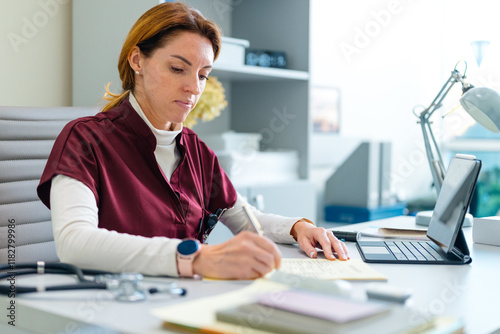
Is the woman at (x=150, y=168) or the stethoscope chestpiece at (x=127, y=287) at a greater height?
the woman at (x=150, y=168)

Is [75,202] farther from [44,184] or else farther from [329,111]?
[329,111]

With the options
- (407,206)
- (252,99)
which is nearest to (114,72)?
(252,99)

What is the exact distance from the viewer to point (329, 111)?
12.3 ft

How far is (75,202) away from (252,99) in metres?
1.80

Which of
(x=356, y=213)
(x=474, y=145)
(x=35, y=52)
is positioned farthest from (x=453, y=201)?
(x=474, y=145)

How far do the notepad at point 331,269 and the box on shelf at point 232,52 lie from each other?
→ 3.95ft

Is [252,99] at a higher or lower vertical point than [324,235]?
higher

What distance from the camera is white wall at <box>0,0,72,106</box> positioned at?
1988mm

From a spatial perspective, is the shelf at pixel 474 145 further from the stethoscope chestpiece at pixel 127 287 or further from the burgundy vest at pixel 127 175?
the stethoscope chestpiece at pixel 127 287

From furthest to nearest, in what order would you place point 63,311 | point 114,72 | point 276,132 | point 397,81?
1. point 397,81
2. point 276,132
3. point 114,72
4. point 63,311

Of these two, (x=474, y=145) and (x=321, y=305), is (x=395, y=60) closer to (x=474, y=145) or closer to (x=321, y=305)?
(x=474, y=145)

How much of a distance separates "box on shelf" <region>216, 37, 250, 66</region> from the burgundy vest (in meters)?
0.84

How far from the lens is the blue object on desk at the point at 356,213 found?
3299 mm

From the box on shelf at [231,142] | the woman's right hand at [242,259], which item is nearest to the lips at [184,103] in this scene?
the woman's right hand at [242,259]
